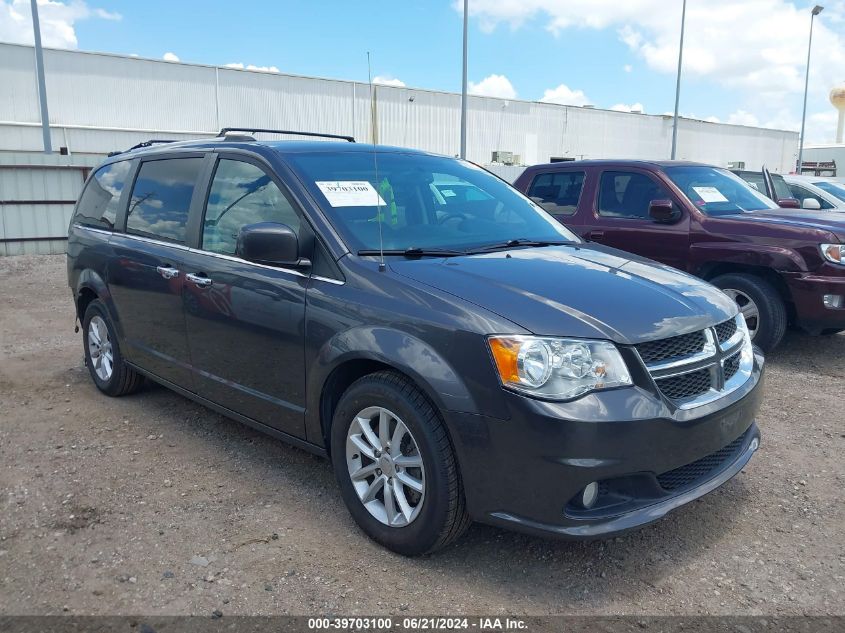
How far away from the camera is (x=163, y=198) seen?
4480 millimetres

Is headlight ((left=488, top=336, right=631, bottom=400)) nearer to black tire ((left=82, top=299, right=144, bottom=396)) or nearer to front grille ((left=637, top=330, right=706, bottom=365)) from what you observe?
front grille ((left=637, top=330, right=706, bottom=365))

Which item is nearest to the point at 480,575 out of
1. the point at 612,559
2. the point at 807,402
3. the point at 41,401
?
the point at 612,559

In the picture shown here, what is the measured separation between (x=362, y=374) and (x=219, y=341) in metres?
1.06

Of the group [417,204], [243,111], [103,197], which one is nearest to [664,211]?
[417,204]

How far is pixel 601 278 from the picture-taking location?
3.19 metres

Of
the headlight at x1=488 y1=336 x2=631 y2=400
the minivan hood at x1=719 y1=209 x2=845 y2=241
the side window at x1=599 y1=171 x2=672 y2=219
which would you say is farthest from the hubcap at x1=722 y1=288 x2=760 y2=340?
the headlight at x1=488 y1=336 x2=631 y2=400

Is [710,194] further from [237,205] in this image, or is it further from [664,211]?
[237,205]

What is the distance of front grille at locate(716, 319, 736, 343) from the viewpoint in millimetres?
3100

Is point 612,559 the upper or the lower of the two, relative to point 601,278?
lower

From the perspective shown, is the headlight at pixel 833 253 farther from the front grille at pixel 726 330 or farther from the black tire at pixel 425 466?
the black tire at pixel 425 466

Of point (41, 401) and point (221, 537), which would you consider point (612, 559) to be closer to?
point (221, 537)

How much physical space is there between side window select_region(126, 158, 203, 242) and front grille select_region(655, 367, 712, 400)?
9.28 feet

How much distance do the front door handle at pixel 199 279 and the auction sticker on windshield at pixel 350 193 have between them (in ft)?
2.83

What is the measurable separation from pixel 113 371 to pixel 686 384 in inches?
157
